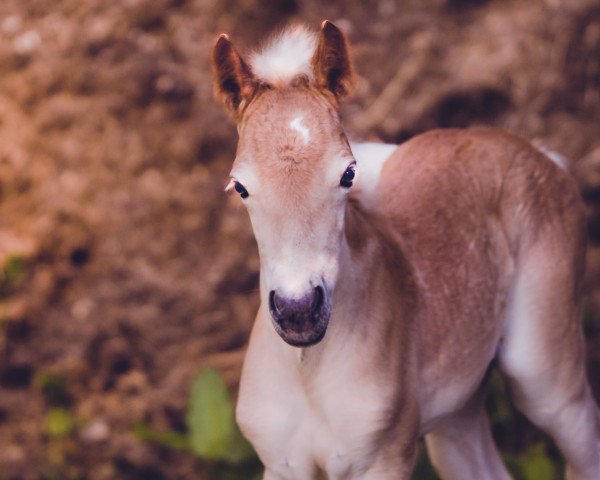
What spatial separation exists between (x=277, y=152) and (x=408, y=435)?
1106 millimetres

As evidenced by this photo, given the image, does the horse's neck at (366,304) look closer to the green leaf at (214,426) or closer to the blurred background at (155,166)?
the green leaf at (214,426)

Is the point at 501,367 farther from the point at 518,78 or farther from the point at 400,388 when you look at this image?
the point at 518,78

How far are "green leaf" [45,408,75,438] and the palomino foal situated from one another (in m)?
2.46

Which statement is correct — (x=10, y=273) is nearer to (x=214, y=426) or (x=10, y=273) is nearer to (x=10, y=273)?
(x=10, y=273)

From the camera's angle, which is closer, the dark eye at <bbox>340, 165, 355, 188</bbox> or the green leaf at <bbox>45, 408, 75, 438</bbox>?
the dark eye at <bbox>340, 165, 355, 188</bbox>

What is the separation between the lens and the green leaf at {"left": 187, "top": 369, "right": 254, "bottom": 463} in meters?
5.21

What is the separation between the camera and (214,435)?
5.22 m

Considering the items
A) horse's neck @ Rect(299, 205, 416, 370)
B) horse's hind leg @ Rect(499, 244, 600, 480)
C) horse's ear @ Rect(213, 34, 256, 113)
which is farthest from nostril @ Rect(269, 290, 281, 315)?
horse's hind leg @ Rect(499, 244, 600, 480)

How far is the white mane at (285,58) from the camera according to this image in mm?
3141

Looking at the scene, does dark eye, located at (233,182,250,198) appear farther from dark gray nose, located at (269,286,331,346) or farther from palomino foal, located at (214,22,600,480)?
dark gray nose, located at (269,286,331,346)

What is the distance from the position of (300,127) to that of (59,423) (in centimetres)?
358

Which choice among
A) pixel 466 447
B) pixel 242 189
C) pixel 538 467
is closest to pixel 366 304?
pixel 242 189

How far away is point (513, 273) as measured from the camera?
398 cm

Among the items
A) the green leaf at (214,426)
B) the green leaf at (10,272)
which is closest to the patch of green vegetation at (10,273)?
the green leaf at (10,272)
